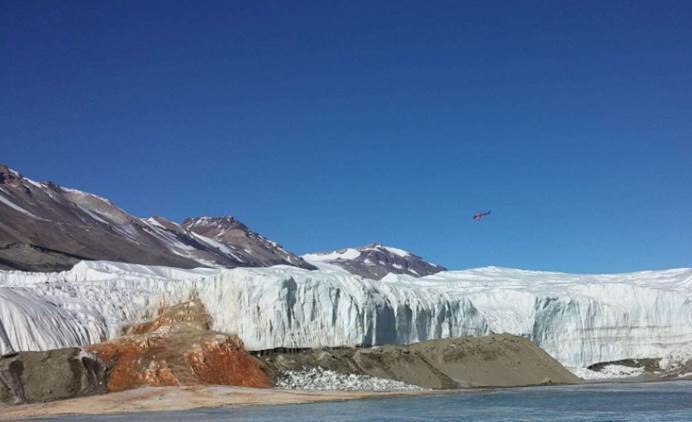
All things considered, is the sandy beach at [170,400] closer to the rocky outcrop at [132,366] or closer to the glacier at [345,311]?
the rocky outcrop at [132,366]

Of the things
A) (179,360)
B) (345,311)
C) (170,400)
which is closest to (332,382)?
(345,311)

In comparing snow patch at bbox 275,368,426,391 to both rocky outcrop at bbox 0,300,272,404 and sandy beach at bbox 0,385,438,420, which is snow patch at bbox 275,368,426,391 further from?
sandy beach at bbox 0,385,438,420

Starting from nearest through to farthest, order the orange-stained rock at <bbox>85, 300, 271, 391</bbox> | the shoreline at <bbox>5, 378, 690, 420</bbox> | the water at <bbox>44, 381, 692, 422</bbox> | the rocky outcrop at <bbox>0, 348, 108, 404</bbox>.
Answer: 1. the water at <bbox>44, 381, 692, 422</bbox>
2. the shoreline at <bbox>5, 378, 690, 420</bbox>
3. the rocky outcrop at <bbox>0, 348, 108, 404</bbox>
4. the orange-stained rock at <bbox>85, 300, 271, 391</bbox>

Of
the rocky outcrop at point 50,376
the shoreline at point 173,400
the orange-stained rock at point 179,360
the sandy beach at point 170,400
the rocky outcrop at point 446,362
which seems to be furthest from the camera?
the rocky outcrop at point 446,362

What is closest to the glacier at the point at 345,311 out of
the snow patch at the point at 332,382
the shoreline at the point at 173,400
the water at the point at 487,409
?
the snow patch at the point at 332,382

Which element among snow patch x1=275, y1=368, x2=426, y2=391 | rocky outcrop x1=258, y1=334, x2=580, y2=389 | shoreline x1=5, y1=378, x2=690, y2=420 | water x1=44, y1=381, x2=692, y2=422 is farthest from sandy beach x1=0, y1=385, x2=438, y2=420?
rocky outcrop x1=258, y1=334, x2=580, y2=389

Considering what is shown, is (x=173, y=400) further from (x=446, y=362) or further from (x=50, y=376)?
(x=446, y=362)
